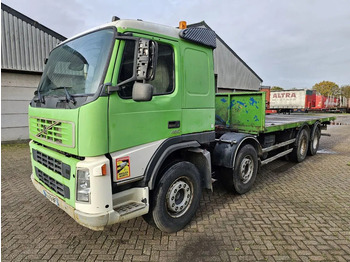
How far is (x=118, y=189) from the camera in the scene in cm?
269

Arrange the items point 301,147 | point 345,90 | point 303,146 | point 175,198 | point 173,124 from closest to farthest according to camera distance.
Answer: point 173,124, point 175,198, point 301,147, point 303,146, point 345,90

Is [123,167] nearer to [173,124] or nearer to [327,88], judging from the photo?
[173,124]

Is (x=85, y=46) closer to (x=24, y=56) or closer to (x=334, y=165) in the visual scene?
(x=334, y=165)

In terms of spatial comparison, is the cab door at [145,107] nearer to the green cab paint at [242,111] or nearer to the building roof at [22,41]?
the green cab paint at [242,111]

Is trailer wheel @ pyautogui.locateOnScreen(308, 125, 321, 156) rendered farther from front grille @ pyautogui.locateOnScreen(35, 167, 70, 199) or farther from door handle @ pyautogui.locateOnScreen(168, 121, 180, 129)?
front grille @ pyautogui.locateOnScreen(35, 167, 70, 199)

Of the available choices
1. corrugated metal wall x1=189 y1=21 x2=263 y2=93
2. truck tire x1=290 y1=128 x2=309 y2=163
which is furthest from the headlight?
corrugated metal wall x1=189 y1=21 x2=263 y2=93

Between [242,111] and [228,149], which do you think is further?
[242,111]

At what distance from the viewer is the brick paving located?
9.29 feet

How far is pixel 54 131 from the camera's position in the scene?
265cm

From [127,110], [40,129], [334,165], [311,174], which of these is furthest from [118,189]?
[334,165]

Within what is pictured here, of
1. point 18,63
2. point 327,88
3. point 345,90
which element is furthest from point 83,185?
point 327,88

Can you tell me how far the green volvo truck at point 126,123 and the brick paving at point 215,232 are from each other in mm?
383

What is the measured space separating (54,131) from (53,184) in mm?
697

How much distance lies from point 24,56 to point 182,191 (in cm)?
1009
